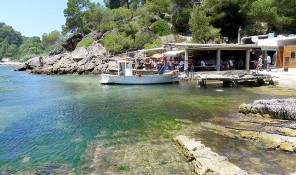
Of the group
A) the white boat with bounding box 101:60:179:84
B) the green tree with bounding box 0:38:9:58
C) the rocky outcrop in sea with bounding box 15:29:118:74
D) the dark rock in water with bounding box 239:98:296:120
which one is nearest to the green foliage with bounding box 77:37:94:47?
the rocky outcrop in sea with bounding box 15:29:118:74

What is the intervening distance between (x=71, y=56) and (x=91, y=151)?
4634 cm

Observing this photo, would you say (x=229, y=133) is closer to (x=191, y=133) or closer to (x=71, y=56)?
(x=191, y=133)

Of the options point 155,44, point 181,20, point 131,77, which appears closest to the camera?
point 131,77

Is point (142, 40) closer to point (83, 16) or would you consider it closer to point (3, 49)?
point (83, 16)

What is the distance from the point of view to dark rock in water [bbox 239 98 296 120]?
12.2 m

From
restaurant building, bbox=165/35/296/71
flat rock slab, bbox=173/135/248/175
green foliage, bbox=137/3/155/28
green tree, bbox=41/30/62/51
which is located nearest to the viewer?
flat rock slab, bbox=173/135/248/175

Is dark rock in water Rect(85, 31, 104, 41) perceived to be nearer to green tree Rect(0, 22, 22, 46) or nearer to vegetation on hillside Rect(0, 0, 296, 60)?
vegetation on hillside Rect(0, 0, 296, 60)

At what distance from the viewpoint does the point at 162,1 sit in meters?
57.3

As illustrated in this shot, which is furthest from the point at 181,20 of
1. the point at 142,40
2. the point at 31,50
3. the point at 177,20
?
the point at 31,50

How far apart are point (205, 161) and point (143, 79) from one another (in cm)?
2175

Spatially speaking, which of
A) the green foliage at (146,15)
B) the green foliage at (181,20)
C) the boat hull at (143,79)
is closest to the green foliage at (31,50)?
the green foliage at (146,15)

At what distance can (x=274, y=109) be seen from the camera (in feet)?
42.2

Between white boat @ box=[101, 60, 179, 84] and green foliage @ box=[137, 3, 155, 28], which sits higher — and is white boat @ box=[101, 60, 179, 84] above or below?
below

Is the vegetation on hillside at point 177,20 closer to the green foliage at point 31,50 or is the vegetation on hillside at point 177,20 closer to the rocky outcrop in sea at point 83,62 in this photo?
the rocky outcrop in sea at point 83,62
